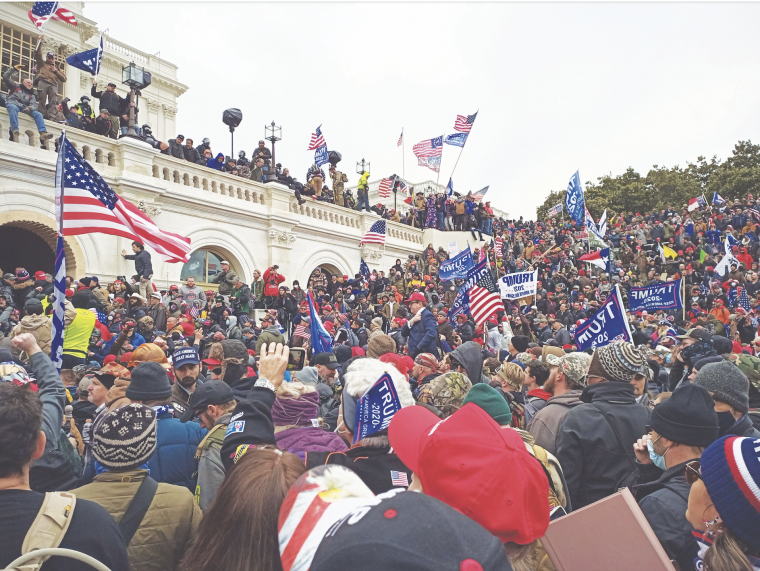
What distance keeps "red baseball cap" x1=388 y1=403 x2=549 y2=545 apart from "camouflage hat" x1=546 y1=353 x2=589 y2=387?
8.95 ft

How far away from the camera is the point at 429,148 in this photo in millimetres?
25547

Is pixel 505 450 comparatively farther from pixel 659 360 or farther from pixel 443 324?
pixel 443 324

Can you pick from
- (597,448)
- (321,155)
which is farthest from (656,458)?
(321,155)

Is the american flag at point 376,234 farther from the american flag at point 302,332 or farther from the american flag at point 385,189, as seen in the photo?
the american flag at point 302,332

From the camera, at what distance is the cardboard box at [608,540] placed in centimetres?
169

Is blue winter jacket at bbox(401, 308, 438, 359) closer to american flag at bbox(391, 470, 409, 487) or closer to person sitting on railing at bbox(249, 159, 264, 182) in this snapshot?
american flag at bbox(391, 470, 409, 487)

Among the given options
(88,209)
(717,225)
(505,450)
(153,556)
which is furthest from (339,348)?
(717,225)

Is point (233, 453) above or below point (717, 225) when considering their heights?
below

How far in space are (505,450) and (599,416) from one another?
208 centimetres

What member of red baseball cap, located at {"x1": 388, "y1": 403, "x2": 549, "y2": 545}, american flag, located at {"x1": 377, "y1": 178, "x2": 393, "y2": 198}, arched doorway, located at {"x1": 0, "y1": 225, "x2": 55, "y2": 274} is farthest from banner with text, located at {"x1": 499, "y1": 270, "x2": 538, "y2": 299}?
american flag, located at {"x1": 377, "y1": 178, "x2": 393, "y2": 198}

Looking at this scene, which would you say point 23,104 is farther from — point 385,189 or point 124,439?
point 385,189

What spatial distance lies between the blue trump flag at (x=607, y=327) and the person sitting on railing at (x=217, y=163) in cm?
1446

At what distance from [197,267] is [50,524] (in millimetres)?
16009

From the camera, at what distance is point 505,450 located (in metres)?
Answer: 1.54
